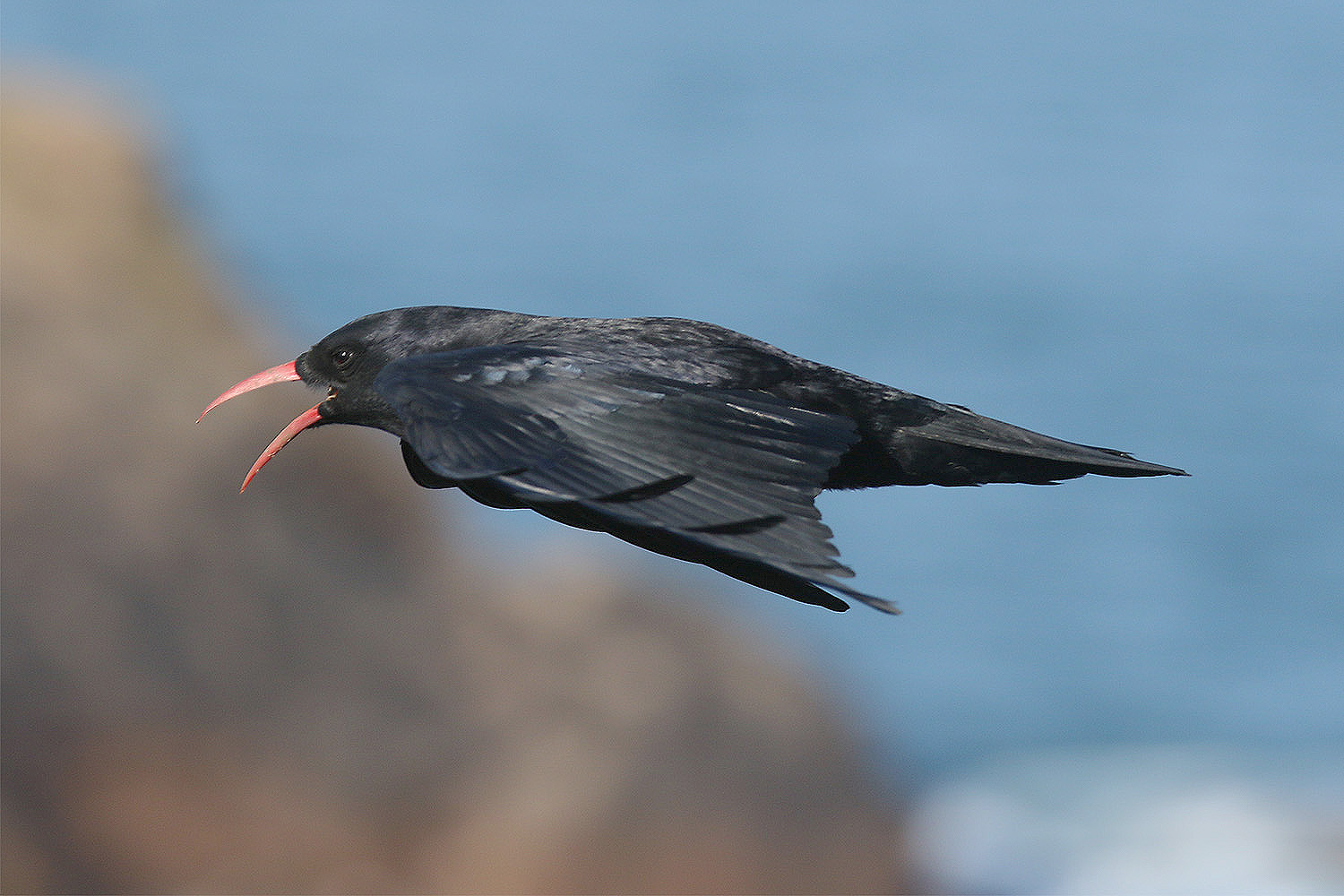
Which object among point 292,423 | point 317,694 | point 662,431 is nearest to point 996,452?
point 662,431

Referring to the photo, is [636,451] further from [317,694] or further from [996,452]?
[317,694]

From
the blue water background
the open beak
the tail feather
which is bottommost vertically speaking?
the open beak

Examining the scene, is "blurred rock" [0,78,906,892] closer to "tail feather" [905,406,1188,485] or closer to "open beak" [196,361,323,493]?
"open beak" [196,361,323,493]

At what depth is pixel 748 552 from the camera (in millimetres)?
3023

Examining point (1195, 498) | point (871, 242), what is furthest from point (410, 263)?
point (1195, 498)

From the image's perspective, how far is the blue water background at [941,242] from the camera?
2428 cm

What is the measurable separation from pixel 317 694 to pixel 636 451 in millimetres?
7946

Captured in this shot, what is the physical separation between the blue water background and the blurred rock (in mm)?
756

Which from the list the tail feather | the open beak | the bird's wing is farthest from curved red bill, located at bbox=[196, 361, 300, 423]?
the tail feather

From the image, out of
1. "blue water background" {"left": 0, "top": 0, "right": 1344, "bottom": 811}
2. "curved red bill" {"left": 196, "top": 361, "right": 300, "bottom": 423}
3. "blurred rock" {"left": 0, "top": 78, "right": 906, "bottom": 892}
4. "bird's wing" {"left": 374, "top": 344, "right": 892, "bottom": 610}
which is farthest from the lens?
"blue water background" {"left": 0, "top": 0, "right": 1344, "bottom": 811}

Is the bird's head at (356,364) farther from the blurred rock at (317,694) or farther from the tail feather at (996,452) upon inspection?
the blurred rock at (317,694)

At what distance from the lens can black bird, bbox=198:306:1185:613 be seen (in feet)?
10.5

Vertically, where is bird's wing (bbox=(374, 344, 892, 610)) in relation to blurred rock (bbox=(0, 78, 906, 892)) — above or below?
below

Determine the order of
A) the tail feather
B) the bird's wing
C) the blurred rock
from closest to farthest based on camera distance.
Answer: the bird's wing < the tail feather < the blurred rock
